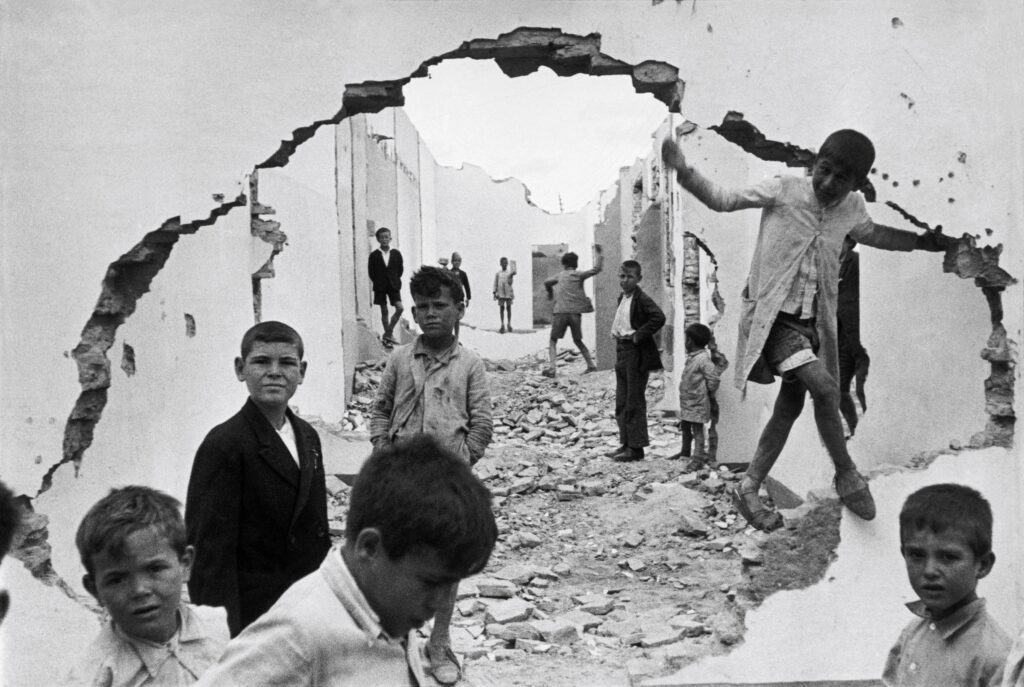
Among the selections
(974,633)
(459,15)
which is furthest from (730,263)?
(974,633)

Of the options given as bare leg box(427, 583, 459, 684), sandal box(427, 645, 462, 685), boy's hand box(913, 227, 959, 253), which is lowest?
sandal box(427, 645, 462, 685)

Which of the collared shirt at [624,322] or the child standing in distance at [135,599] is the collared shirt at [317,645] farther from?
the collared shirt at [624,322]

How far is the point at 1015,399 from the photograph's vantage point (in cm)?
414

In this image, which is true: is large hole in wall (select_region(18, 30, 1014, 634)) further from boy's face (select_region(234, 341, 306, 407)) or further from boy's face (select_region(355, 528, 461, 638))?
boy's face (select_region(355, 528, 461, 638))

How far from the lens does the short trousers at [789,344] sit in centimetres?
396

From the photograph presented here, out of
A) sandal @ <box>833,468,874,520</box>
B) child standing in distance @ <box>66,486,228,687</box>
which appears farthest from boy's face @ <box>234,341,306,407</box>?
sandal @ <box>833,468,874,520</box>

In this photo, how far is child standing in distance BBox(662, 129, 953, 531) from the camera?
395 centimetres

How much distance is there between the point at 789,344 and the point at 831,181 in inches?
25.4

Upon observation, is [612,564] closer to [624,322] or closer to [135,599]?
[624,322]

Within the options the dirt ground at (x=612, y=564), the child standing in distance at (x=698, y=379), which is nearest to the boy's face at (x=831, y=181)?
the dirt ground at (x=612, y=564)

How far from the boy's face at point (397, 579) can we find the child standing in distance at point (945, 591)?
5.02 ft

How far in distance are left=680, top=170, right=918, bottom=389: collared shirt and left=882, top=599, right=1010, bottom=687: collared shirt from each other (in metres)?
1.46

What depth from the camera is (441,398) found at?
4.05 m

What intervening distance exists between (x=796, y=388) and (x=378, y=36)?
7.24 feet
